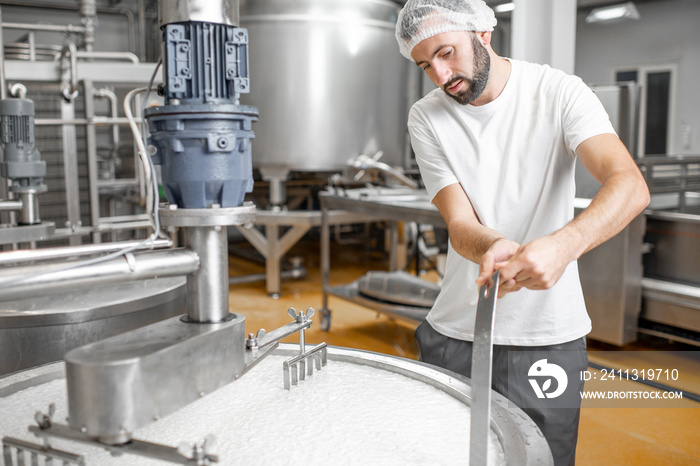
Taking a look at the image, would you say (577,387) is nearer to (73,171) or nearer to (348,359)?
(348,359)

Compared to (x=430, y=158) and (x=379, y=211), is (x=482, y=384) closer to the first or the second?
(x=430, y=158)

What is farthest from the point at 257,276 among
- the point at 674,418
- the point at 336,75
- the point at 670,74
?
the point at 670,74

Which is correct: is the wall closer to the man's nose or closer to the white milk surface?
the man's nose

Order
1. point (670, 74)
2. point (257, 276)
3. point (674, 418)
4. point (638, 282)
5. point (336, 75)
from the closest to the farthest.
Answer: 1. point (674, 418)
2. point (638, 282)
3. point (336, 75)
4. point (257, 276)
5. point (670, 74)

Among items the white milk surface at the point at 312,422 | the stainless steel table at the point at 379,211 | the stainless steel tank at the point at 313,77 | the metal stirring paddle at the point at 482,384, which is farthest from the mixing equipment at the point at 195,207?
the stainless steel tank at the point at 313,77

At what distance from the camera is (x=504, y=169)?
4.04 feet

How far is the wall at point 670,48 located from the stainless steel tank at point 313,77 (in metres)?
3.73

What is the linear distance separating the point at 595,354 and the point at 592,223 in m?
2.25

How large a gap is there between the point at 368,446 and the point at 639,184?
607mm

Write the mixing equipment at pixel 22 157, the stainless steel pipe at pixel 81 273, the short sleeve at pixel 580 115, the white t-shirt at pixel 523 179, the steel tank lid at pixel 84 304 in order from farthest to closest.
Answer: the mixing equipment at pixel 22 157 → the steel tank lid at pixel 84 304 → the white t-shirt at pixel 523 179 → the short sleeve at pixel 580 115 → the stainless steel pipe at pixel 81 273

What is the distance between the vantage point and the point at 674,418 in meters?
2.28

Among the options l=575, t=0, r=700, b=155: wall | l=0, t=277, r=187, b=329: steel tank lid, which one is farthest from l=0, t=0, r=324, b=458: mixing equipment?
l=575, t=0, r=700, b=155: wall

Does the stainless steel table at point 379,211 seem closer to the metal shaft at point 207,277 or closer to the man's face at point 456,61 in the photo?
the man's face at point 456,61

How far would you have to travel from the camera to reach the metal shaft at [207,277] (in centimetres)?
75
